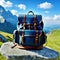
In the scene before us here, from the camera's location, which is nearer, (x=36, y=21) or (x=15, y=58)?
(x=15, y=58)

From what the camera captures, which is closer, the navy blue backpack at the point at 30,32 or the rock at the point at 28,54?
the rock at the point at 28,54

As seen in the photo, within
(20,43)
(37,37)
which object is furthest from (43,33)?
(20,43)

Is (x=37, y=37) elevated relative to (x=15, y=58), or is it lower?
elevated

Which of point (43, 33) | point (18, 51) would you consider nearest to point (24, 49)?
point (18, 51)

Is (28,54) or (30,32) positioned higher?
(30,32)

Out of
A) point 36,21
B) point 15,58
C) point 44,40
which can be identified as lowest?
point 15,58

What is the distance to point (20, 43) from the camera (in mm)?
9656

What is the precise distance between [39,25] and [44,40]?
2.35ft

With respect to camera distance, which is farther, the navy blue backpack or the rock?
the navy blue backpack

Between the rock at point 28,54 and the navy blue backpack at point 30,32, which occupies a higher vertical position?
the navy blue backpack at point 30,32

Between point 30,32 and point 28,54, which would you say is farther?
point 30,32

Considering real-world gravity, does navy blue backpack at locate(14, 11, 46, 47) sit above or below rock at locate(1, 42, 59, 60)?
above

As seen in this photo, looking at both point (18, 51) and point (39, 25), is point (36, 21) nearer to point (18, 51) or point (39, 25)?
point (39, 25)

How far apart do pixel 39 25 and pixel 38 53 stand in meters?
1.23
